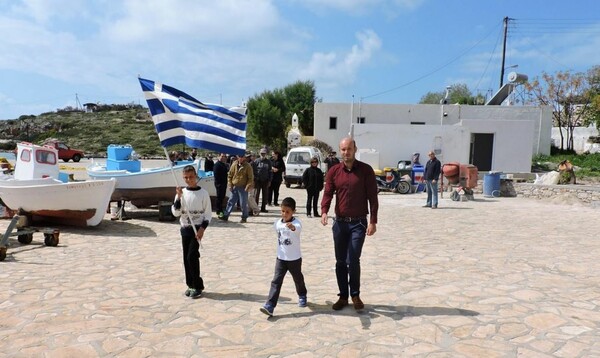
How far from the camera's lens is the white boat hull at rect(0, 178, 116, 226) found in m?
9.62

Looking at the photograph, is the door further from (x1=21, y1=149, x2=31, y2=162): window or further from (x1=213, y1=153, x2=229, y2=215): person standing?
(x1=21, y1=149, x2=31, y2=162): window

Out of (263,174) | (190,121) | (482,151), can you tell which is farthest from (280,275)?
(482,151)

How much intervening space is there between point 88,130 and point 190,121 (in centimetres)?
7988

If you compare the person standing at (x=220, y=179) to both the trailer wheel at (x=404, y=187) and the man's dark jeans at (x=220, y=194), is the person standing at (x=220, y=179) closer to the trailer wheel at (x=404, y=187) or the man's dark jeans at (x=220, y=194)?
the man's dark jeans at (x=220, y=194)

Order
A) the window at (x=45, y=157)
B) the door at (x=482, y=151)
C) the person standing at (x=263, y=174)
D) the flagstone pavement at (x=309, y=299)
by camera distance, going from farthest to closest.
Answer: the door at (x=482, y=151) < the person standing at (x=263, y=174) < the window at (x=45, y=157) < the flagstone pavement at (x=309, y=299)

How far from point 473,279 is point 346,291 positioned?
7.88 feet

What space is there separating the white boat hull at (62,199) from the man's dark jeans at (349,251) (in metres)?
6.92

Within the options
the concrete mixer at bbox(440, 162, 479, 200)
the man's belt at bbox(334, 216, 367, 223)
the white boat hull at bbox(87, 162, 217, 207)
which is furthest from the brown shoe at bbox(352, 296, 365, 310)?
the concrete mixer at bbox(440, 162, 479, 200)

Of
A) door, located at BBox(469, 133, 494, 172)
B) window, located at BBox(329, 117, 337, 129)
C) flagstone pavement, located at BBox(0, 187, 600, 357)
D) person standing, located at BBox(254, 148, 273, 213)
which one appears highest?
window, located at BBox(329, 117, 337, 129)

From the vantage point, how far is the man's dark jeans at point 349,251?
15.9ft

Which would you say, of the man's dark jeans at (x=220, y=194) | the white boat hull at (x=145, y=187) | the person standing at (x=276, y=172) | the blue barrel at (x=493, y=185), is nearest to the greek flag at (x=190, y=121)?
the man's dark jeans at (x=220, y=194)

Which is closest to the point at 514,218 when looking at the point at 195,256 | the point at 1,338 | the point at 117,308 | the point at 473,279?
the point at 473,279

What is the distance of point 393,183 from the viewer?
20.7 metres

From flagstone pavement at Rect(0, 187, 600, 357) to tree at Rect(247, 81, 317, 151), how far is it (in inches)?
1472
